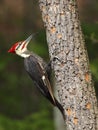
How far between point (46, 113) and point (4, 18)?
8.69 metres

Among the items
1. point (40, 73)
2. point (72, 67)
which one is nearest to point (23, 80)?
point (40, 73)

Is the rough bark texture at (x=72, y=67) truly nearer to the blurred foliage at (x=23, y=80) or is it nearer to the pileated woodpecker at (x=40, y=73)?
the pileated woodpecker at (x=40, y=73)

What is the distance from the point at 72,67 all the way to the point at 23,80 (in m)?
11.3

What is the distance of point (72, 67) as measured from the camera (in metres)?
6.99

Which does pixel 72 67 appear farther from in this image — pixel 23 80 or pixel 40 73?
pixel 23 80

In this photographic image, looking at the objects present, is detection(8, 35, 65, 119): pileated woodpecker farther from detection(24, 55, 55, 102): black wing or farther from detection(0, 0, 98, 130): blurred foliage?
detection(0, 0, 98, 130): blurred foliage

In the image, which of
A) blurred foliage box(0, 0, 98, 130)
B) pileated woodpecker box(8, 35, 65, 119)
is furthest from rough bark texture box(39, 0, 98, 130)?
blurred foliage box(0, 0, 98, 130)

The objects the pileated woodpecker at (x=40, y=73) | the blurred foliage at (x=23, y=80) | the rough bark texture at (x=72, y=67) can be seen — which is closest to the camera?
the rough bark texture at (x=72, y=67)

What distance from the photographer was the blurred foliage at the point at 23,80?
11664 mm

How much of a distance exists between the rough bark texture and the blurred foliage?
219 centimetres

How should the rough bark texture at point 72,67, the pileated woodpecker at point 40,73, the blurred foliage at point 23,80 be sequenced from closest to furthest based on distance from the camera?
the rough bark texture at point 72,67, the pileated woodpecker at point 40,73, the blurred foliage at point 23,80

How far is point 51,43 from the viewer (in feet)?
23.3

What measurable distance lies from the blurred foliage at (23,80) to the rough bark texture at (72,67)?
2.19 m

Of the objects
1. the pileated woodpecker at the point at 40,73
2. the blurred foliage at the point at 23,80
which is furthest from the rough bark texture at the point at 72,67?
the blurred foliage at the point at 23,80
